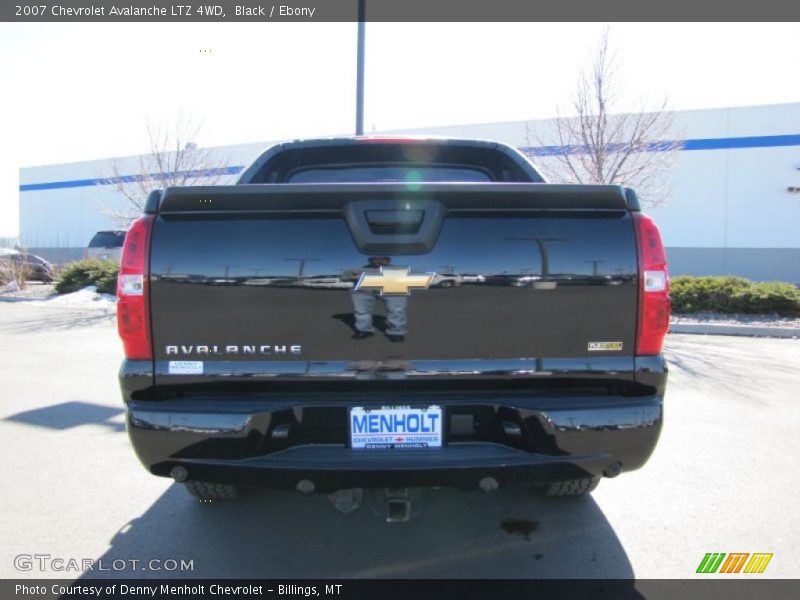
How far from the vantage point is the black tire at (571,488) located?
2973 mm

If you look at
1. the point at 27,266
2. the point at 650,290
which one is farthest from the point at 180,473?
the point at 27,266

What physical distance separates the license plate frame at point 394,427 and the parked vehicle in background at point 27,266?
20.4 metres

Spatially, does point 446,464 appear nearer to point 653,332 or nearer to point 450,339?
point 450,339

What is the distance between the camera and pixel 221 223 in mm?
2123

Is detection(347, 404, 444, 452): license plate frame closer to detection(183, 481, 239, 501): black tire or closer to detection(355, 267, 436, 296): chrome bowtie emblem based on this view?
detection(355, 267, 436, 296): chrome bowtie emblem

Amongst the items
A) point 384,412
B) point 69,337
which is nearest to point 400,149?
point 384,412

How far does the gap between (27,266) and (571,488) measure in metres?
21.2

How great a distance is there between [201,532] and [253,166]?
228 cm

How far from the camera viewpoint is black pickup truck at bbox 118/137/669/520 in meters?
2.10

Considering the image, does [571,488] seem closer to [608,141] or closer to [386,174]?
[386,174]

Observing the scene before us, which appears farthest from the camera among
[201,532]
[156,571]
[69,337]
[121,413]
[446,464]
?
[69,337]

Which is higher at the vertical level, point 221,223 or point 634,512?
A: point 221,223

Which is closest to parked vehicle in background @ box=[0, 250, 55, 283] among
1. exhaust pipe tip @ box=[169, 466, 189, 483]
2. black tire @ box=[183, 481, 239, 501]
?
black tire @ box=[183, 481, 239, 501]

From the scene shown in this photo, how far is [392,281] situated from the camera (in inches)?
82.5
